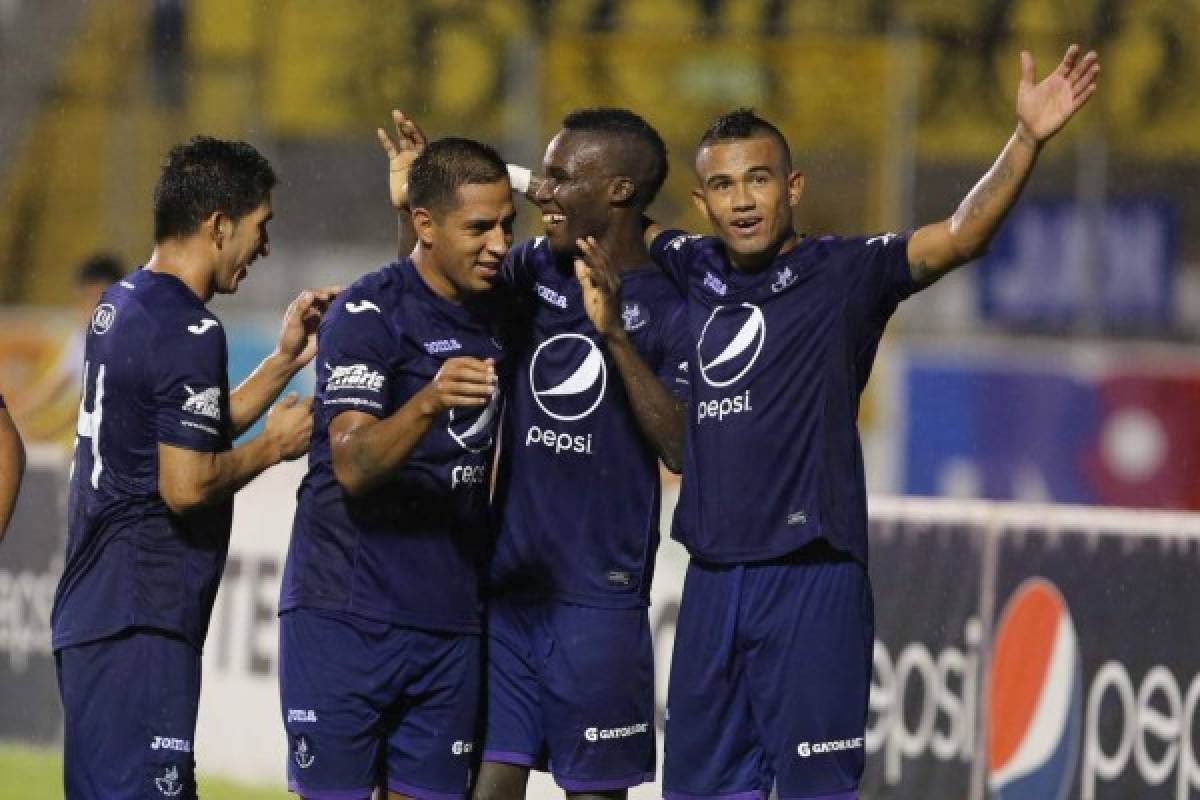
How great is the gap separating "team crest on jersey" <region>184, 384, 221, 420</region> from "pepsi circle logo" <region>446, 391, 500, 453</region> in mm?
538

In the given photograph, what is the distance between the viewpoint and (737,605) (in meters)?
4.86

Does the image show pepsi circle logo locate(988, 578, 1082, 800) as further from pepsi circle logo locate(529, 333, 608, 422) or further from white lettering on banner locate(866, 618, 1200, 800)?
pepsi circle logo locate(529, 333, 608, 422)

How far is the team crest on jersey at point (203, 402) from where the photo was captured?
15.6 ft

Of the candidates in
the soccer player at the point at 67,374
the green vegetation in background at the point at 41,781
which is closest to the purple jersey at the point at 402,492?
the green vegetation in background at the point at 41,781

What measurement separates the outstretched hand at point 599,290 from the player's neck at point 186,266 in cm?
84

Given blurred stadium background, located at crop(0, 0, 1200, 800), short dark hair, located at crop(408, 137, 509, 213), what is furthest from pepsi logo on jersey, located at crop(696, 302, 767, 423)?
blurred stadium background, located at crop(0, 0, 1200, 800)

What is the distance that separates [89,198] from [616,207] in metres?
10.1

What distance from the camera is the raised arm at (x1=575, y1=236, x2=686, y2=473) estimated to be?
4918 millimetres

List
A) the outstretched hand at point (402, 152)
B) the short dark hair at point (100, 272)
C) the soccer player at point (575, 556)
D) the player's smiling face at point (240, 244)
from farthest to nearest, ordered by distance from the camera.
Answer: the short dark hair at point (100, 272) < the outstretched hand at point (402, 152) < the soccer player at point (575, 556) < the player's smiling face at point (240, 244)

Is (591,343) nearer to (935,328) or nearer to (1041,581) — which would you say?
(1041,581)

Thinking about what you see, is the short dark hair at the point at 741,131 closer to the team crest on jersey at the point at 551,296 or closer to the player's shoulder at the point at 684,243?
the player's shoulder at the point at 684,243

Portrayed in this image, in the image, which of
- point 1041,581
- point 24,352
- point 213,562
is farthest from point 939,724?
point 24,352

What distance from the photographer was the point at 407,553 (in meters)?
5.04

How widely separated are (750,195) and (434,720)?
4.59 feet
